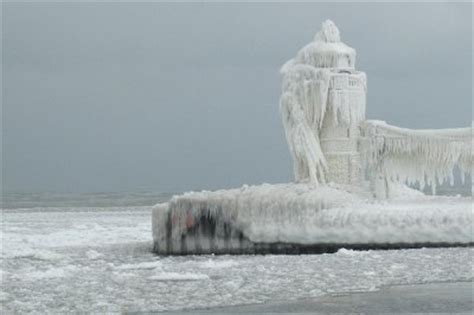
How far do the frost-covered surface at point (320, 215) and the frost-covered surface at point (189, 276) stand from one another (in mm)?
701

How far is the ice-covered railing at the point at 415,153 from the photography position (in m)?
22.5

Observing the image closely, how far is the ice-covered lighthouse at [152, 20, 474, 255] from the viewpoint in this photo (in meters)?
20.6

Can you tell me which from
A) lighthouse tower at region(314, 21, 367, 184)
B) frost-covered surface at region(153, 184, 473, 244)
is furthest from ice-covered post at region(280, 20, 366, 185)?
frost-covered surface at region(153, 184, 473, 244)

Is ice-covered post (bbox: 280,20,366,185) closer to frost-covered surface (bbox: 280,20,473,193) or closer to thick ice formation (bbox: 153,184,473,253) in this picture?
frost-covered surface (bbox: 280,20,473,193)

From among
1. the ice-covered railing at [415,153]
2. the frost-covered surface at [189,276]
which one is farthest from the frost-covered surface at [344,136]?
the frost-covered surface at [189,276]

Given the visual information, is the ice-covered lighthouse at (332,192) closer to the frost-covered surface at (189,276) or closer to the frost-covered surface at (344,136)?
the frost-covered surface at (344,136)

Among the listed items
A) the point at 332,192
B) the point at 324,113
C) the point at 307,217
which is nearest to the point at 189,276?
the point at 307,217

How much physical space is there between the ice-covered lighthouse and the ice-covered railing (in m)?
0.02

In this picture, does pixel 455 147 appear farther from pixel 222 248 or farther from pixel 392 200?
pixel 222 248

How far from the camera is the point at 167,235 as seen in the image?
891 inches

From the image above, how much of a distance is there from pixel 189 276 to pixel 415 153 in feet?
27.4

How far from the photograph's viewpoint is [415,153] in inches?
897

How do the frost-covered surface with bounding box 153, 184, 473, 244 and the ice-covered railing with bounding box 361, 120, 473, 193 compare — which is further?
the ice-covered railing with bounding box 361, 120, 473, 193

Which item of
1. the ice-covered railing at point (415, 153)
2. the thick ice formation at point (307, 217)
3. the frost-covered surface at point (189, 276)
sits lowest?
the frost-covered surface at point (189, 276)
